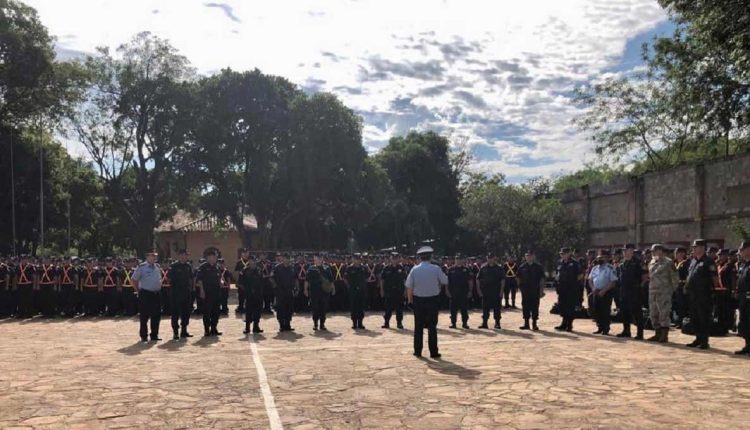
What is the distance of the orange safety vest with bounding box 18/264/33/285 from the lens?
18.2 m

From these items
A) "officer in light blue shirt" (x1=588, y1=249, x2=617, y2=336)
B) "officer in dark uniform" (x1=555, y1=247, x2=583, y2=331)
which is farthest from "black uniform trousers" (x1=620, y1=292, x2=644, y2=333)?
"officer in dark uniform" (x1=555, y1=247, x2=583, y2=331)

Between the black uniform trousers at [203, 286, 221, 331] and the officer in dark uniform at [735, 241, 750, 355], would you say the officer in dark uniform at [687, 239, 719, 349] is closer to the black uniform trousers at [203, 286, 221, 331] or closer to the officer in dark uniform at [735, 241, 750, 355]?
the officer in dark uniform at [735, 241, 750, 355]

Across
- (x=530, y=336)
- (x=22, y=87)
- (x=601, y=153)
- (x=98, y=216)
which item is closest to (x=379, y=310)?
(x=530, y=336)

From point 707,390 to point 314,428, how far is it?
4.85 metres

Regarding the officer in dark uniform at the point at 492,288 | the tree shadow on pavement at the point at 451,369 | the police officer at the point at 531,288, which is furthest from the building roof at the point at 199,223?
the tree shadow on pavement at the point at 451,369

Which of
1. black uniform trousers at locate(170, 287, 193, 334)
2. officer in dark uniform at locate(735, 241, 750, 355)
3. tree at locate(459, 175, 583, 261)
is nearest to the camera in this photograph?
officer in dark uniform at locate(735, 241, 750, 355)

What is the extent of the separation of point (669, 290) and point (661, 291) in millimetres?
144

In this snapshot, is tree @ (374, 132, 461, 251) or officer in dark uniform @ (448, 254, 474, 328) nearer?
officer in dark uniform @ (448, 254, 474, 328)

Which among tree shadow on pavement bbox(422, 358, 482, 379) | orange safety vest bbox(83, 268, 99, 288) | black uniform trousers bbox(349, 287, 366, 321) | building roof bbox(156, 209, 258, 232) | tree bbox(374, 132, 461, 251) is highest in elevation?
tree bbox(374, 132, 461, 251)

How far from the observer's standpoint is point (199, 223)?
4612cm

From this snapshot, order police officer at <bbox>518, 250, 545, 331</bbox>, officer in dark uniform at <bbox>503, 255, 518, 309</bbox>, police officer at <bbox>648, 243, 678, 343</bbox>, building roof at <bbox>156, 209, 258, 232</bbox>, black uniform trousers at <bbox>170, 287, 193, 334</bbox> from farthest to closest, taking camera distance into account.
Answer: building roof at <bbox>156, 209, 258, 232</bbox>
officer in dark uniform at <bbox>503, 255, 518, 309</bbox>
police officer at <bbox>518, 250, 545, 331</bbox>
black uniform trousers at <bbox>170, 287, 193, 334</bbox>
police officer at <bbox>648, 243, 678, 343</bbox>

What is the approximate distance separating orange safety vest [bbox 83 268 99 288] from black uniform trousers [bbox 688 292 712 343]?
15593 millimetres

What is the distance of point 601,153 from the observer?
41250 mm

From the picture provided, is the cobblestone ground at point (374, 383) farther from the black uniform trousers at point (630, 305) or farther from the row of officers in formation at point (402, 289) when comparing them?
the row of officers in formation at point (402, 289)
